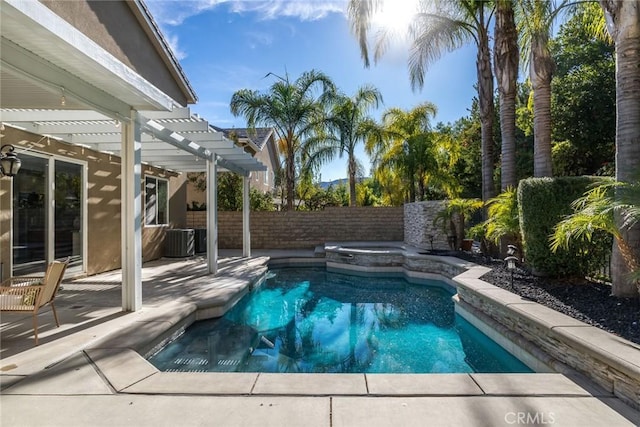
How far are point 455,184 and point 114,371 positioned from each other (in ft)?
49.6

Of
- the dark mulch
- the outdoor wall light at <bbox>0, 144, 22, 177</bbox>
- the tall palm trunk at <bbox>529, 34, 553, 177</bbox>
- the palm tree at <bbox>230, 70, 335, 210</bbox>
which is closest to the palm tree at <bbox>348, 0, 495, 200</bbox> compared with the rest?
the tall palm trunk at <bbox>529, 34, 553, 177</bbox>

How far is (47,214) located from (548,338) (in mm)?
9319

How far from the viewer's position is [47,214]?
7422 millimetres

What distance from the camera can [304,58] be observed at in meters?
15.4

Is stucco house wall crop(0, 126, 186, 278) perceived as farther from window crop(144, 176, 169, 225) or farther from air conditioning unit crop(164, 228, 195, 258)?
air conditioning unit crop(164, 228, 195, 258)

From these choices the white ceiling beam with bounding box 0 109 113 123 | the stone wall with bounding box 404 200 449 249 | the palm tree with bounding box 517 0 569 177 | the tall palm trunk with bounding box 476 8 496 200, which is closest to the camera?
the white ceiling beam with bounding box 0 109 113 123

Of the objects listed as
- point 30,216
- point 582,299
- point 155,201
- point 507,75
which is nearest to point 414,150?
point 507,75

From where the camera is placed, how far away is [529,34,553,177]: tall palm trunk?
767 cm

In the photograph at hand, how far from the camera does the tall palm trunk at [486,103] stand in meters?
10.5

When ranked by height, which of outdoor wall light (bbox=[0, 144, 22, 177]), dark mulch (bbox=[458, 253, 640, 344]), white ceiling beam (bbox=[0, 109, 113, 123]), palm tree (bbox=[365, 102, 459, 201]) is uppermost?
palm tree (bbox=[365, 102, 459, 201])

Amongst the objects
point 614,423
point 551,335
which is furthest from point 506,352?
point 614,423

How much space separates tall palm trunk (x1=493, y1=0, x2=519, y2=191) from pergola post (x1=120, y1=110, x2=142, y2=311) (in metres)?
8.77

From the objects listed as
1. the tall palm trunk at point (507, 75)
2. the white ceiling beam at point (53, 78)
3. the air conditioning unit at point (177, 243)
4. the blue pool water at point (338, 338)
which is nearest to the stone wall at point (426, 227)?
the tall palm trunk at point (507, 75)

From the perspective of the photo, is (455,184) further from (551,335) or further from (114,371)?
(114,371)
